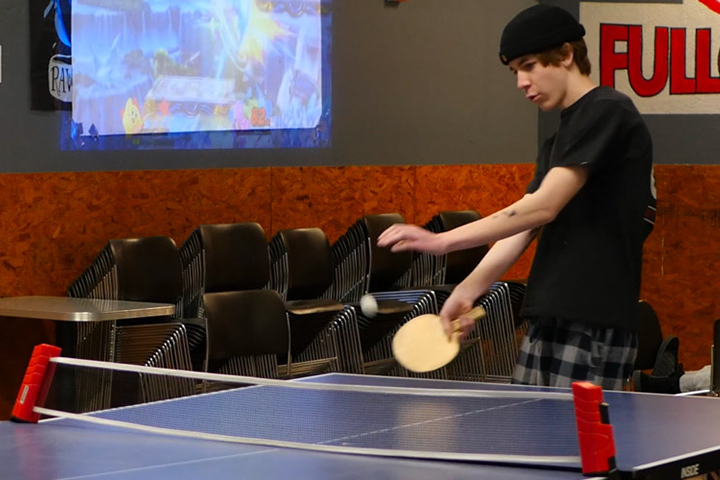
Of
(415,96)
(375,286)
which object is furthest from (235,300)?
(415,96)

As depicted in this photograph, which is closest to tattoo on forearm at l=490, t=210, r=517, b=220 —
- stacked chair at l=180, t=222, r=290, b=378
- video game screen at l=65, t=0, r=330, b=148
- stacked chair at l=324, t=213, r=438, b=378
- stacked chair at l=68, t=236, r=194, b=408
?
stacked chair at l=180, t=222, r=290, b=378

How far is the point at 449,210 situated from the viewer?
8422 mm

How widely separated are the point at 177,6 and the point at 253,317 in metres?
2.22

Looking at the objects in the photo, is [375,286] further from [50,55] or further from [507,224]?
[507,224]

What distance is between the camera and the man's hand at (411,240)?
8.67ft

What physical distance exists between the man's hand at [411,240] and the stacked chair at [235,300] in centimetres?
276

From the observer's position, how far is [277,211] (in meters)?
7.41

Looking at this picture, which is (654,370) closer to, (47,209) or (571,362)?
(571,362)

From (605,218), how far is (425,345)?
514 mm

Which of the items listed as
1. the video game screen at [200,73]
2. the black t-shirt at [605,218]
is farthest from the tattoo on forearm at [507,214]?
the video game screen at [200,73]

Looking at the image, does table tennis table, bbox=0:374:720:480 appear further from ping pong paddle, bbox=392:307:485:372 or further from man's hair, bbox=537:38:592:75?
man's hair, bbox=537:38:592:75

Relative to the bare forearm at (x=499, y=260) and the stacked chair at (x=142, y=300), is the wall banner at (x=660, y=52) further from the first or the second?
the bare forearm at (x=499, y=260)

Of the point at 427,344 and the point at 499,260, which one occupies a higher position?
the point at 499,260

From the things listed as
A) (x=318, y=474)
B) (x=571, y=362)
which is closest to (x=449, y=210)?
(x=571, y=362)
